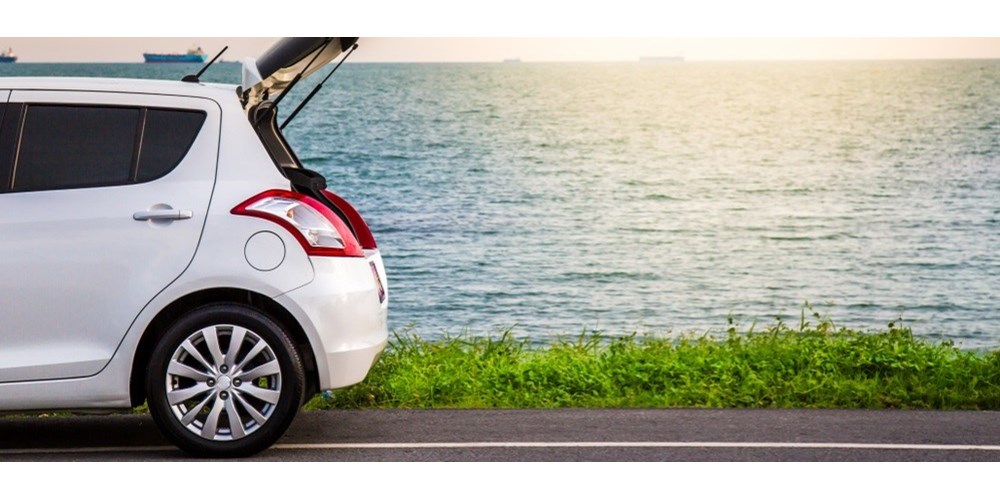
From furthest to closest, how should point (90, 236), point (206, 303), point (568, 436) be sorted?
1. point (568, 436)
2. point (206, 303)
3. point (90, 236)

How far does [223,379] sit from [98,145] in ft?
4.16

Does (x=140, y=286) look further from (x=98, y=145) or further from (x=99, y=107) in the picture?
(x=99, y=107)

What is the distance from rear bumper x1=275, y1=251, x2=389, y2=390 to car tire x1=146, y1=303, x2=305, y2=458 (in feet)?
0.41

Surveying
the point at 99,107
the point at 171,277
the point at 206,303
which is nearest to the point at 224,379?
the point at 206,303

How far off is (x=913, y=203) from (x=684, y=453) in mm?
59015

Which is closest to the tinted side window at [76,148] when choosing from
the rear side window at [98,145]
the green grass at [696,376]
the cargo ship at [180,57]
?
the rear side window at [98,145]

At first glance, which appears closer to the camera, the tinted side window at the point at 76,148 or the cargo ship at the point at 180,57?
the tinted side window at the point at 76,148

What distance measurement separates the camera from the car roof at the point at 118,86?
6.56 meters

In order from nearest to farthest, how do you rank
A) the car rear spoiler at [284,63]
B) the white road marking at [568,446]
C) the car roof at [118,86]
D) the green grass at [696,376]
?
the car roof at [118,86] → the white road marking at [568,446] → the car rear spoiler at [284,63] → the green grass at [696,376]

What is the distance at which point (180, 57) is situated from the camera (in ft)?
240

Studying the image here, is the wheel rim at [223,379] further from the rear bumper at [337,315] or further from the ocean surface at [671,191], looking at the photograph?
the ocean surface at [671,191]

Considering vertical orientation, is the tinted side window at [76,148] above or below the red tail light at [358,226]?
above

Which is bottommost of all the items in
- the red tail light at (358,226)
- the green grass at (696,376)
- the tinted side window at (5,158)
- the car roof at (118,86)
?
the green grass at (696,376)

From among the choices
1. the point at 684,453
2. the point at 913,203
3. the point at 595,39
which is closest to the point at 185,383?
the point at 684,453
